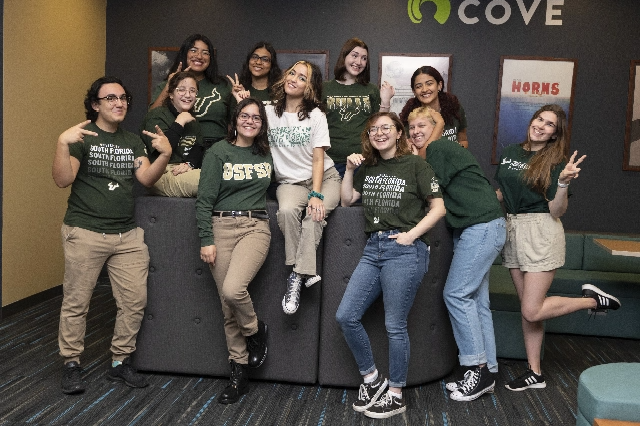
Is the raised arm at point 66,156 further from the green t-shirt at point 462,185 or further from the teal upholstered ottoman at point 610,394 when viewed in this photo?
the teal upholstered ottoman at point 610,394

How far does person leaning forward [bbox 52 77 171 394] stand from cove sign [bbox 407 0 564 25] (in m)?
3.41

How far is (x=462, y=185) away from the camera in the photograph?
368cm

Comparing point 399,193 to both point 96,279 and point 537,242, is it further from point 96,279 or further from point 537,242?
point 96,279

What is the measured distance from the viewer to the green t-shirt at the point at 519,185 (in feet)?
12.0

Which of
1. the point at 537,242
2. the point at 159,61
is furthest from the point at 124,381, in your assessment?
the point at 159,61

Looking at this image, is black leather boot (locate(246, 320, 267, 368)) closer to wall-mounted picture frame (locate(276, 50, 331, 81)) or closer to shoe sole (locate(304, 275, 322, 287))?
shoe sole (locate(304, 275, 322, 287))

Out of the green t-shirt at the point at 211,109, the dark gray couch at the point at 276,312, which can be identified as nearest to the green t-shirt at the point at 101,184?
the dark gray couch at the point at 276,312

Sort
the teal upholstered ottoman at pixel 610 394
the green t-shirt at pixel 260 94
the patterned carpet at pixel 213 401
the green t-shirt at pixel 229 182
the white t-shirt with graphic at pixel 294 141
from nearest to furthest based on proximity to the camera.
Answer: the teal upholstered ottoman at pixel 610 394, the patterned carpet at pixel 213 401, the green t-shirt at pixel 229 182, the white t-shirt with graphic at pixel 294 141, the green t-shirt at pixel 260 94

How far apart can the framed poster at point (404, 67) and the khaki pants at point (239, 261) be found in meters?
2.97

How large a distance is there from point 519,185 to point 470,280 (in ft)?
1.98

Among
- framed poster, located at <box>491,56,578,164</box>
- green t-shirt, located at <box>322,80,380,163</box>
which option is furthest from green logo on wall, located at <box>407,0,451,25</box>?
green t-shirt, located at <box>322,80,380,163</box>

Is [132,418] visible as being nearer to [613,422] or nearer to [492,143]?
[613,422]

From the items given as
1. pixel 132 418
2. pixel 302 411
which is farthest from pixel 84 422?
Answer: pixel 302 411

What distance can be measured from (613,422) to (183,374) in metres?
2.43
